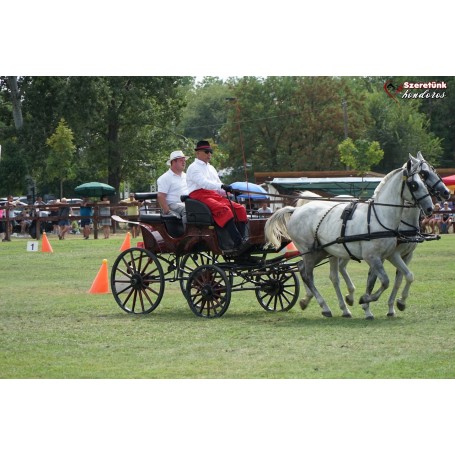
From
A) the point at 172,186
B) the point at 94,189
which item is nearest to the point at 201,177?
the point at 172,186

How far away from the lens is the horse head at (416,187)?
36.3 feet

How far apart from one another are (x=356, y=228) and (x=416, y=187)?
2.86ft

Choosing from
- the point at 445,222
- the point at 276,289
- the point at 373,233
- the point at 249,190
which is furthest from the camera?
the point at 445,222

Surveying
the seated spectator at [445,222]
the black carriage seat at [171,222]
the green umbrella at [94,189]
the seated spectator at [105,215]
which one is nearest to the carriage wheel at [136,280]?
the black carriage seat at [171,222]

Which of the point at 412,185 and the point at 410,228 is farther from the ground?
the point at 412,185

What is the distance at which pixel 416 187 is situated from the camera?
11102 mm

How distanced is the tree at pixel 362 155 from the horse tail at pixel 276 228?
21.9m

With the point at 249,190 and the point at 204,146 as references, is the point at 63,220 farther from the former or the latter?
the point at 204,146

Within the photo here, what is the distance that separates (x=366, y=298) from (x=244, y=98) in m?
36.4

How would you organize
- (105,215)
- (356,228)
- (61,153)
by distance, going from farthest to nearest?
(105,215)
(61,153)
(356,228)

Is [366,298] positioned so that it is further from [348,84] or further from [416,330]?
[348,84]

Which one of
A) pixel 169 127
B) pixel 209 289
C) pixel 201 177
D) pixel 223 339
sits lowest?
pixel 223 339

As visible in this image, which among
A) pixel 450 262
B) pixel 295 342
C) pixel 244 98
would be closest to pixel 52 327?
pixel 295 342

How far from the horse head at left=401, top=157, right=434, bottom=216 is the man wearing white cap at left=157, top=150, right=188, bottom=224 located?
282 centimetres
